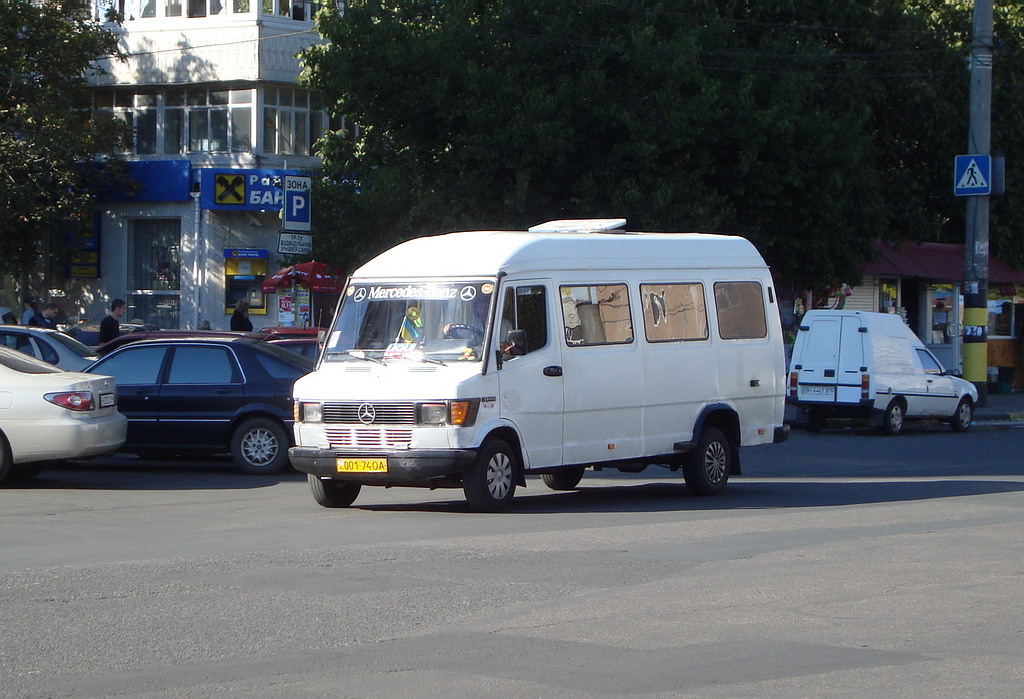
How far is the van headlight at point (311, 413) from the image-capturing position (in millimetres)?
12641

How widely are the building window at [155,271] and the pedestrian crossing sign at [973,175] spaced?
1900 centimetres

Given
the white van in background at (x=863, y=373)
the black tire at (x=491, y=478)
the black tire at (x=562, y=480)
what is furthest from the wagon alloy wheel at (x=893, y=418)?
the black tire at (x=491, y=478)

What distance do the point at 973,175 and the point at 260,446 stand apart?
1740 centimetres

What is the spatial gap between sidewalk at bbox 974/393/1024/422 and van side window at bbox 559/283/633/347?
1632 cm

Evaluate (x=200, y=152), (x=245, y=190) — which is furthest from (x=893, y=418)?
(x=200, y=152)

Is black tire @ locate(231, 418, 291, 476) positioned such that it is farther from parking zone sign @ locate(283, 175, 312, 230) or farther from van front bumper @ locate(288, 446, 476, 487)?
parking zone sign @ locate(283, 175, 312, 230)

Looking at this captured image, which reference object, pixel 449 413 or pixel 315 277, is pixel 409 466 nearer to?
pixel 449 413

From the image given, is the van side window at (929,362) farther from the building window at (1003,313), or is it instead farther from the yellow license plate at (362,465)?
the yellow license plate at (362,465)

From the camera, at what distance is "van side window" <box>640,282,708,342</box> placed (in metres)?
14.0

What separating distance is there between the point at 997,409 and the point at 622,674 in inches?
1019

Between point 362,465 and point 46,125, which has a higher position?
point 46,125

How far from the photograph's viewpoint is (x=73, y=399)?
1437 cm

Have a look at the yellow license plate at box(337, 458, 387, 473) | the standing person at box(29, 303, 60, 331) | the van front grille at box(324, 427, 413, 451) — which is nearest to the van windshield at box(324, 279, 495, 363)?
the van front grille at box(324, 427, 413, 451)

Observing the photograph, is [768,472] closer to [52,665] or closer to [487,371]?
[487,371]
